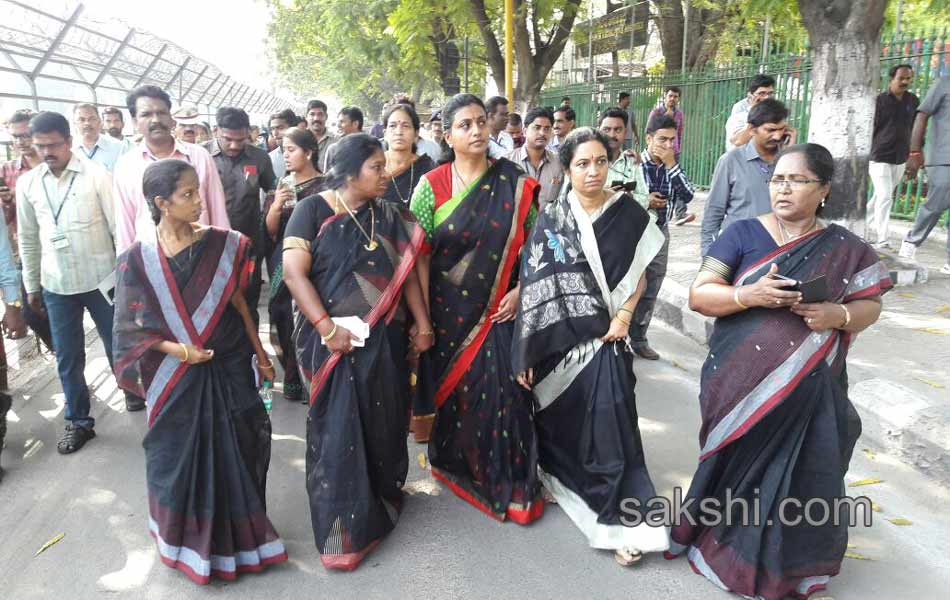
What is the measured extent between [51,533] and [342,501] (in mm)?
1463

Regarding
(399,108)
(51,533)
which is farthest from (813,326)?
(51,533)

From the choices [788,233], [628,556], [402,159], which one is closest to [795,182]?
[788,233]

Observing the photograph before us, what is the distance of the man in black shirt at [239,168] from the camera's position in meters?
4.98

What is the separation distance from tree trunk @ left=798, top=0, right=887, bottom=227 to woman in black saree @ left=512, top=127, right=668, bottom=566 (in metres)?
3.32

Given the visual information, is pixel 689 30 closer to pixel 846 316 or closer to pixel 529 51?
pixel 529 51

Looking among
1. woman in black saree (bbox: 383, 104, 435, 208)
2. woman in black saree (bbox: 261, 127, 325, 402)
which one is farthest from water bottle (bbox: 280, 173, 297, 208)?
woman in black saree (bbox: 383, 104, 435, 208)

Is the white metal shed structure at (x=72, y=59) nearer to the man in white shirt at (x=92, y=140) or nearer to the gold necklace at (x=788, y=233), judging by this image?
the man in white shirt at (x=92, y=140)

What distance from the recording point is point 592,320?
296cm

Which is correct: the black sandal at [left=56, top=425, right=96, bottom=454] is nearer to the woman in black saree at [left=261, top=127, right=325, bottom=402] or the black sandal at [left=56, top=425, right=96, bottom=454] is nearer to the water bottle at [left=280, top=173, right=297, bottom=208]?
the woman in black saree at [left=261, top=127, right=325, bottom=402]

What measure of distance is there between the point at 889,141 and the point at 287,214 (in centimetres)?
608

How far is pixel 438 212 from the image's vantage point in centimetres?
330

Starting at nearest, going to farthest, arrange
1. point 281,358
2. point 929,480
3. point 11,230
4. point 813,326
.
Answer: point 813,326, point 929,480, point 281,358, point 11,230

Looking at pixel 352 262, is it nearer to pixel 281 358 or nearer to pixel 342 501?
pixel 342 501

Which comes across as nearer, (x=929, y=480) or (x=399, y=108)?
(x=929, y=480)
